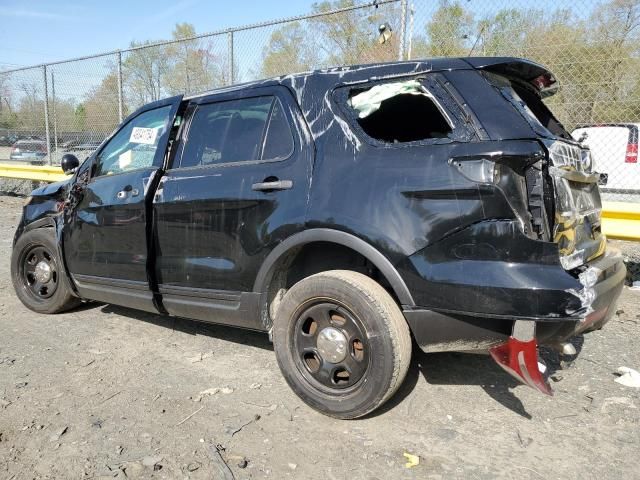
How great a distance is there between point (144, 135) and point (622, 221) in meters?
4.43

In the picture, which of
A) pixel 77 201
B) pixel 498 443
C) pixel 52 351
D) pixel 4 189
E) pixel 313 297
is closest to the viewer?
pixel 498 443

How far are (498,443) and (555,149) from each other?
150 centimetres

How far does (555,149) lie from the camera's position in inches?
98.1

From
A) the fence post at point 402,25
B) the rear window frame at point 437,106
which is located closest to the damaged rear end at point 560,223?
the rear window frame at point 437,106

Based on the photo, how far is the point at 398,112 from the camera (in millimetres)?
3045

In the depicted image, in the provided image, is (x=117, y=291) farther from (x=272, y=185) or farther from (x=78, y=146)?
(x=78, y=146)

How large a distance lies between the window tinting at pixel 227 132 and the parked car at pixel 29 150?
987 cm

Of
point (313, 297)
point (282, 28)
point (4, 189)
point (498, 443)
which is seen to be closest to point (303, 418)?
point (313, 297)

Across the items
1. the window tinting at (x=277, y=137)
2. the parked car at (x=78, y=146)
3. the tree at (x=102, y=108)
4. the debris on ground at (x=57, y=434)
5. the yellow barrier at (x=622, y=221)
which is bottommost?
the debris on ground at (x=57, y=434)

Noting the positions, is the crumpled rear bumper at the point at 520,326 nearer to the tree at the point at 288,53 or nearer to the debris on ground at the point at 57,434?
the debris on ground at the point at 57,434

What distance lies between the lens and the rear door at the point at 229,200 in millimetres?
3018

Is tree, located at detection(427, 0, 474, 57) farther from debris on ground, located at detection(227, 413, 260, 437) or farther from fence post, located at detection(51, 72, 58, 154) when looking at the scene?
fence post, located at detection(51, 72, 58, 154)

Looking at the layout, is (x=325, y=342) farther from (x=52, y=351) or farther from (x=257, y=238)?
(x=52, y=351)

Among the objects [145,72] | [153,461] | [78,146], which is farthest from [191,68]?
[153,461]
